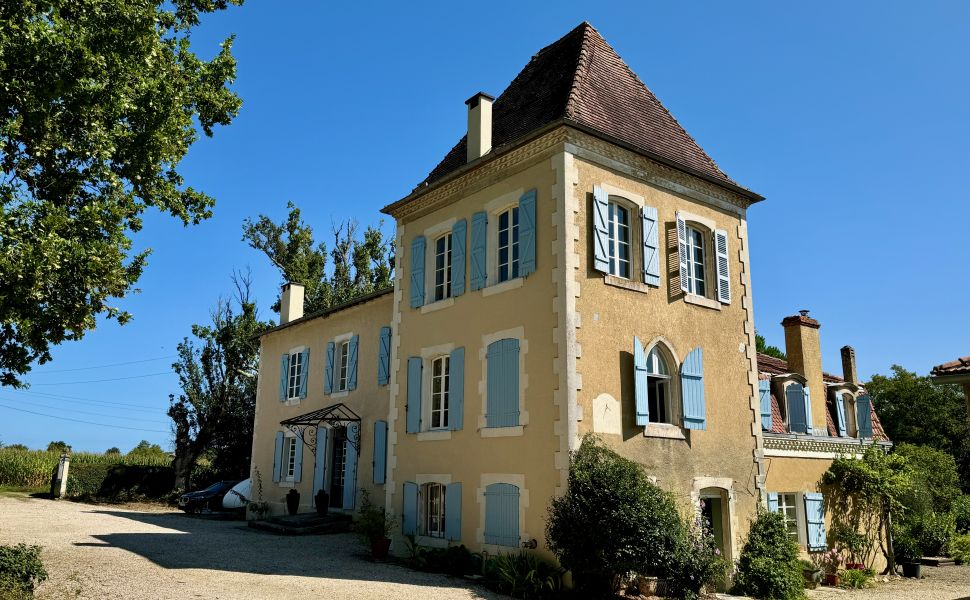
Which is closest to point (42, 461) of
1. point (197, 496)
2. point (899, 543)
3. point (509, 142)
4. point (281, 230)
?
point (197, 496)

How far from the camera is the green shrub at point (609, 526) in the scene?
1044cm

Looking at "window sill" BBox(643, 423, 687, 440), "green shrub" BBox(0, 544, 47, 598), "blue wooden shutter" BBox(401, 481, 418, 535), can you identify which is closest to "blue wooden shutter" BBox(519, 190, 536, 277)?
"window sill" BBox(643, 423, 687, 440)

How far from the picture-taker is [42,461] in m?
31.2

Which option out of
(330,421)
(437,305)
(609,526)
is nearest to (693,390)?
(609,526)

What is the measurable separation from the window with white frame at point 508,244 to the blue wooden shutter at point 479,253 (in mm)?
278

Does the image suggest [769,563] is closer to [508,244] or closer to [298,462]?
[508,244]

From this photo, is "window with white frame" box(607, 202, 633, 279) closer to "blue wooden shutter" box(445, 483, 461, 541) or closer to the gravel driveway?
"blue wooden shutter" box(445, 483, 461, 541)

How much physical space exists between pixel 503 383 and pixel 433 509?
3250mm

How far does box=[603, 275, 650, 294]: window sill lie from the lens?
41.0 ft

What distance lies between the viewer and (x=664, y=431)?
41.3 feet

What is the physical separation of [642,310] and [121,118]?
30.2 feet

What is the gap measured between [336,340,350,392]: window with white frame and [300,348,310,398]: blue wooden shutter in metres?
1.74

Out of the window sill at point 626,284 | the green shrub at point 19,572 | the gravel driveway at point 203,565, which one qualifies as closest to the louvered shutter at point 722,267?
the window sill at point 626,284

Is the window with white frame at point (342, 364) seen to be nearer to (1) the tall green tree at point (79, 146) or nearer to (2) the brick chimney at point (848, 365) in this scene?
(1) the tall green tree at point (79, 146)
